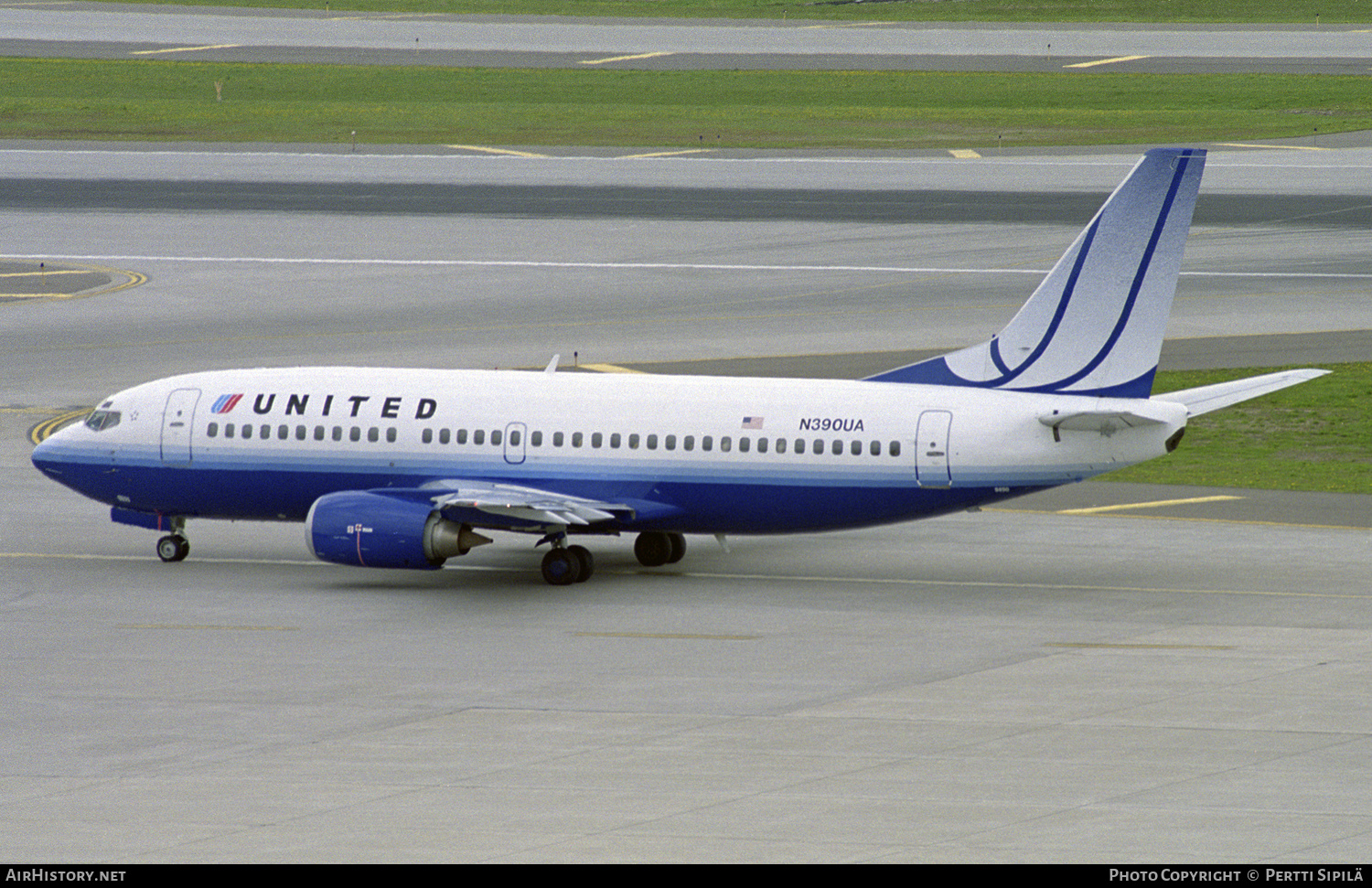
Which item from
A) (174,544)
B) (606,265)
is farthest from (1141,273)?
(606,265)

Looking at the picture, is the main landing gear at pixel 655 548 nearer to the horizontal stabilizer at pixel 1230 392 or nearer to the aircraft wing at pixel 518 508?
the aircraft wing at pixel 518 508

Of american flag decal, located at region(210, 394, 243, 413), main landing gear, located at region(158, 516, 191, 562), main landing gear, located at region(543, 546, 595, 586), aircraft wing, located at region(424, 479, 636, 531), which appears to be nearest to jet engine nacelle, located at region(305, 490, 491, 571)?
aircraft wing, located at region(424, 479, 636, 531)

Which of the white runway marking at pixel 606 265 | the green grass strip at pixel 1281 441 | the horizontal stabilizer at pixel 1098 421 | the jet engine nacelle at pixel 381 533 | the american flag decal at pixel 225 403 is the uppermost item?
the horizontal stabilizer at pixel 1098 421

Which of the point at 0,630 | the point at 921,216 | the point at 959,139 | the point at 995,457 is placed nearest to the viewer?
the point at 0,630

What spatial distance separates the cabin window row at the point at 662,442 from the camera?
136ft

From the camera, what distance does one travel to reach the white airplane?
4091 centimetres

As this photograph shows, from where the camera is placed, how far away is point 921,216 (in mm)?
96062

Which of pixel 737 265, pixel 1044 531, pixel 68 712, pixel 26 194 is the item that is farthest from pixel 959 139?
pixel 68 712

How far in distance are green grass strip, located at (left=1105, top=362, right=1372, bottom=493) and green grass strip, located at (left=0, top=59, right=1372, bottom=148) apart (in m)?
55.6

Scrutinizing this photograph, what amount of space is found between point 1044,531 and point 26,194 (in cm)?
6774

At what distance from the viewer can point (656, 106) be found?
137m

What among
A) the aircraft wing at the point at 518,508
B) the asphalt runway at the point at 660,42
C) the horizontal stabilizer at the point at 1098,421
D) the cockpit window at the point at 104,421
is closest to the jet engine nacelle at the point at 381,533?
the aircraft wing at the point at 518,508

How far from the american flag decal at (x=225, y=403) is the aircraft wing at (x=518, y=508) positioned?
484 cm

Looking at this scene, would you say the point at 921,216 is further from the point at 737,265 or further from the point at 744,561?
the point at 744,561
